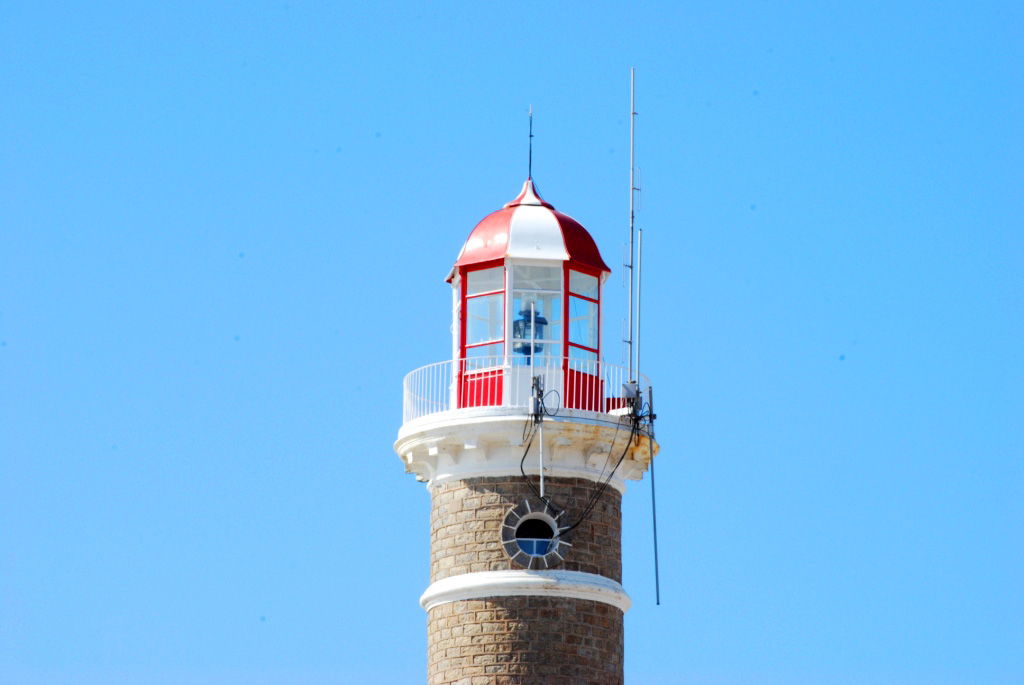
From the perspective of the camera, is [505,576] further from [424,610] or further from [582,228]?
[582,228]

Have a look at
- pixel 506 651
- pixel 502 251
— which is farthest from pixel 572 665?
pixel 502 251

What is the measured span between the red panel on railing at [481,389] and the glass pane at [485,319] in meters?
0.54

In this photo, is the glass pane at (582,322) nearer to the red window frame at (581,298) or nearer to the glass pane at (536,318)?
the red window frame at (581,298)

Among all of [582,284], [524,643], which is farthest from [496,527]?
[582,284]

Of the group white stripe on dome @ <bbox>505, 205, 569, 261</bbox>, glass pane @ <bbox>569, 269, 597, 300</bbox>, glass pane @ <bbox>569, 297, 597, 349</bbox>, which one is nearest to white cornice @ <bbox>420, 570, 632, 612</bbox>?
glass pane @ <bbox>569, 297, 597, 349</bbox>

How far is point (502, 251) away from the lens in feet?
129

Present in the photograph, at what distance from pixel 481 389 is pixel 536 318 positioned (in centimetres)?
128

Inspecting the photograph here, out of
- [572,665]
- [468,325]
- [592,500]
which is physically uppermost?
[468,325]

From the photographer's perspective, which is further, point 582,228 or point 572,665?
point 582,228

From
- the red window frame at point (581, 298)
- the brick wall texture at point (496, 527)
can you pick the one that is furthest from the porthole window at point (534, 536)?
the red window frame at point (581, 298)

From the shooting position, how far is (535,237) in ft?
129

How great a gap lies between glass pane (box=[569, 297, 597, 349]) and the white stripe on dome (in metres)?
0.73

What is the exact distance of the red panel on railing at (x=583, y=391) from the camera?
3878 centimetres

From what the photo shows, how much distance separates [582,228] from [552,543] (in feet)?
15.7
